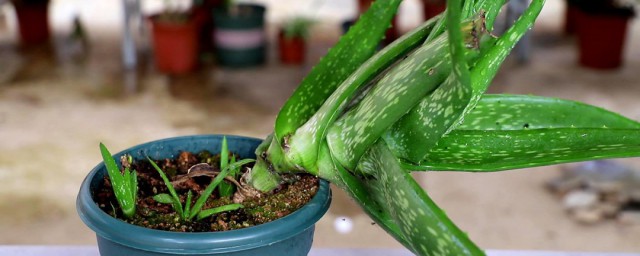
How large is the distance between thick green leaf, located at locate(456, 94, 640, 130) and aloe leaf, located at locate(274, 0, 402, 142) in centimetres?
11

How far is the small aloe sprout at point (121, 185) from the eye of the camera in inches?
22.2

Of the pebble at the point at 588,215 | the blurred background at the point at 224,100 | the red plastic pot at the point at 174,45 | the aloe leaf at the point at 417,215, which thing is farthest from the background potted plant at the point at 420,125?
the red plastic pot at the point at 174,45

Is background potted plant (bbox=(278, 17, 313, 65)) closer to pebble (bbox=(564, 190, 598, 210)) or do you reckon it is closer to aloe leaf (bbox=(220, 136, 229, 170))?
pebble (bbox=(564, 190, 598, 210))

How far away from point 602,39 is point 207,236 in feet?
10.2

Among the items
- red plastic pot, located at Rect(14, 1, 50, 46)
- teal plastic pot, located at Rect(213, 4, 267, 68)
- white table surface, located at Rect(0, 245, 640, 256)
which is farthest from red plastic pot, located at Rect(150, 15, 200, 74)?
white table surface, located at Rect(0, 245, 640, 256)

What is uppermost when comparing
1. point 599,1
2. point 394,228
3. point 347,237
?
point 599,1

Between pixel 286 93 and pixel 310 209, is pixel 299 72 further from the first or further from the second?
pixel 310 209

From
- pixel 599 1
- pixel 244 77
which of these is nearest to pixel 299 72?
pixel 244 77

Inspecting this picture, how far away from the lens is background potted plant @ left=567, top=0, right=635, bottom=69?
324cm

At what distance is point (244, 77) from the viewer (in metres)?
3.23

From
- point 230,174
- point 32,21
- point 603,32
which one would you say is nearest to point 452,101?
point 230,174

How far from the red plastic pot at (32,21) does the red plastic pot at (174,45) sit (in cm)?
80

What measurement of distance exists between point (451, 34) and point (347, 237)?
1.56 m

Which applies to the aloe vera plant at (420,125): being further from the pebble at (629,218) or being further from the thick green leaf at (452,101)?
the pebble at (629,218)
